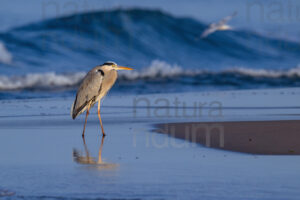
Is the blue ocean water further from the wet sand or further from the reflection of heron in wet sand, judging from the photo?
the reflection of heron in wet sand

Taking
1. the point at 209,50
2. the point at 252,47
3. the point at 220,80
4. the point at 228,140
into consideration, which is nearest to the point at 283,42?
the point at 252,47

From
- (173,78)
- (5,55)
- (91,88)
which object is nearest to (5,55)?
(5,55)

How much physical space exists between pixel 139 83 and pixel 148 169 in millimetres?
14146

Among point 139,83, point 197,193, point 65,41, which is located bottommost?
point 197,193

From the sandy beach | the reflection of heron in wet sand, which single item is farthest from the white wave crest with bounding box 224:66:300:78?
the reflection of heron in wet sand

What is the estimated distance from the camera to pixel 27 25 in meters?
28.3

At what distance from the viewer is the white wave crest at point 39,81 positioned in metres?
18.4

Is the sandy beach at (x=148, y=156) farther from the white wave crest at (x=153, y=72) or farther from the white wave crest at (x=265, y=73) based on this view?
the white wave crest at (x=265, y=73)

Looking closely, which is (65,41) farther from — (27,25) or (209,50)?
(209,50)

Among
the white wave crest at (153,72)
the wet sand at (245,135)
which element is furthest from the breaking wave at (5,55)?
the wet sand at (245,135)

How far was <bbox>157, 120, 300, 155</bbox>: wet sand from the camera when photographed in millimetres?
7177

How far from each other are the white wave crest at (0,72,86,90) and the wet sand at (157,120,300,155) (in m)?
9.70

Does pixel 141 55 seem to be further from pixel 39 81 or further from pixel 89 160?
pixel 89 160

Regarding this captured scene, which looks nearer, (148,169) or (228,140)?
(148,169)
